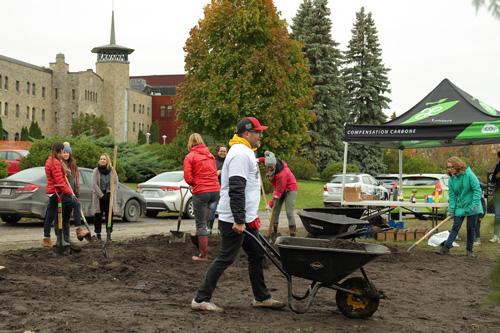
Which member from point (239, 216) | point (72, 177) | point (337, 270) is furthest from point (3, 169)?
point (337, 270)

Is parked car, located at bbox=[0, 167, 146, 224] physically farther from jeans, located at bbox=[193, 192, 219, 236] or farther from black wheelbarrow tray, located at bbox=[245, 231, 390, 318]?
black wheelbarrow tray, located at bbox=[245, 231, 390, 318]

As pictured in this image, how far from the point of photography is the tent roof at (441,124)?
45.8ft

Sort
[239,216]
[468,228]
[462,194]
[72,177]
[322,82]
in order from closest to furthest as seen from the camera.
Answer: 1. [239,216]
2. [72,177]
3. [462,194]
4. [468,228]
5. [322,82]

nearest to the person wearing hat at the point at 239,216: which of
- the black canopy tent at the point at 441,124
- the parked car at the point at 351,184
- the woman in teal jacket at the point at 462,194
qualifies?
the woman in teal jacket at the point at 462,194

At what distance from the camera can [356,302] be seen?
6645 mm

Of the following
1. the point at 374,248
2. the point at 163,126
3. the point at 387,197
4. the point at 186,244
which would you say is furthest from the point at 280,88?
the point at 163,126

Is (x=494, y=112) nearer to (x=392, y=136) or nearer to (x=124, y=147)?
(x=392, y=136)

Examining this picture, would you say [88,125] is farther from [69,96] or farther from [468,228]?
[468,228]

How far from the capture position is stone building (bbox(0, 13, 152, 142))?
230 feet

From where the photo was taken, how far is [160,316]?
6.34 metres

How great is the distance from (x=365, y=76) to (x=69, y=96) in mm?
37658

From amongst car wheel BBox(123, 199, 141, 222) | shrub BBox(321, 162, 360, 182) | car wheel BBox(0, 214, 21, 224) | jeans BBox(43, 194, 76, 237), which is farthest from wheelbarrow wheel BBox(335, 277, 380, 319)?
shrub BBox(321, 162, 360, 182)

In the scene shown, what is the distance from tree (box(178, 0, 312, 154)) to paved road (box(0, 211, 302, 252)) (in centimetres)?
2167

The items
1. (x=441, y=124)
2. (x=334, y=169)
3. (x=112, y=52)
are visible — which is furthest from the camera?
(x=112, y=52)
